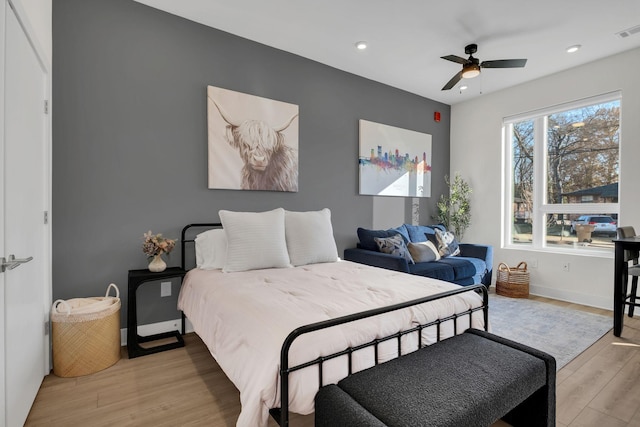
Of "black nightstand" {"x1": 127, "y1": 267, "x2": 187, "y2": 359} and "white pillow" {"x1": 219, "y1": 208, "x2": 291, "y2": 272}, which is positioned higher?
"white pillow" {"x1": 219, "y1": 208, "x2": 291, "y2": 272}

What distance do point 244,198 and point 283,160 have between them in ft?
1.94

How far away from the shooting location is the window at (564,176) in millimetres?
3758

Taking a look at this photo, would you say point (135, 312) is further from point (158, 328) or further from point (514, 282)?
point (514, 282)

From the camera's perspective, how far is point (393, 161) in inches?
175

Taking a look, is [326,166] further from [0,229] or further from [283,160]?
[0,229]

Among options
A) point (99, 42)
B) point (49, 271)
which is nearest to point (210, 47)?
point (99, 42)

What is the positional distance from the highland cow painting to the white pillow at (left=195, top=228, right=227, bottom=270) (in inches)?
20.1

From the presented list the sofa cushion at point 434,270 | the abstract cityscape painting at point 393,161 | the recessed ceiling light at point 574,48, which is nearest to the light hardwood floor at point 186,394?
the sofa cushion at point 434,270

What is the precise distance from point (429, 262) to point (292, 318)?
278 cm

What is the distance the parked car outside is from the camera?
12.3ft

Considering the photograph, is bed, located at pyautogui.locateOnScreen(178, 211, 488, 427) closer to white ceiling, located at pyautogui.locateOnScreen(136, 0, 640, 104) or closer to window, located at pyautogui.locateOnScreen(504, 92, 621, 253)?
white ceiling, located at pyautogui.locateOnScreen(136, 0, 640, 104)

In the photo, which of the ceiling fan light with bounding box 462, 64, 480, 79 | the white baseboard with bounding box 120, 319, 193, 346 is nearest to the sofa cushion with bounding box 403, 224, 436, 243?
the ceiling fan light with bounding box 462, 64, 480, 79

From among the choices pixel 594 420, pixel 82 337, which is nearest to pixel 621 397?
pixel 594 420

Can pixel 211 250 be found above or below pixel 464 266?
above
